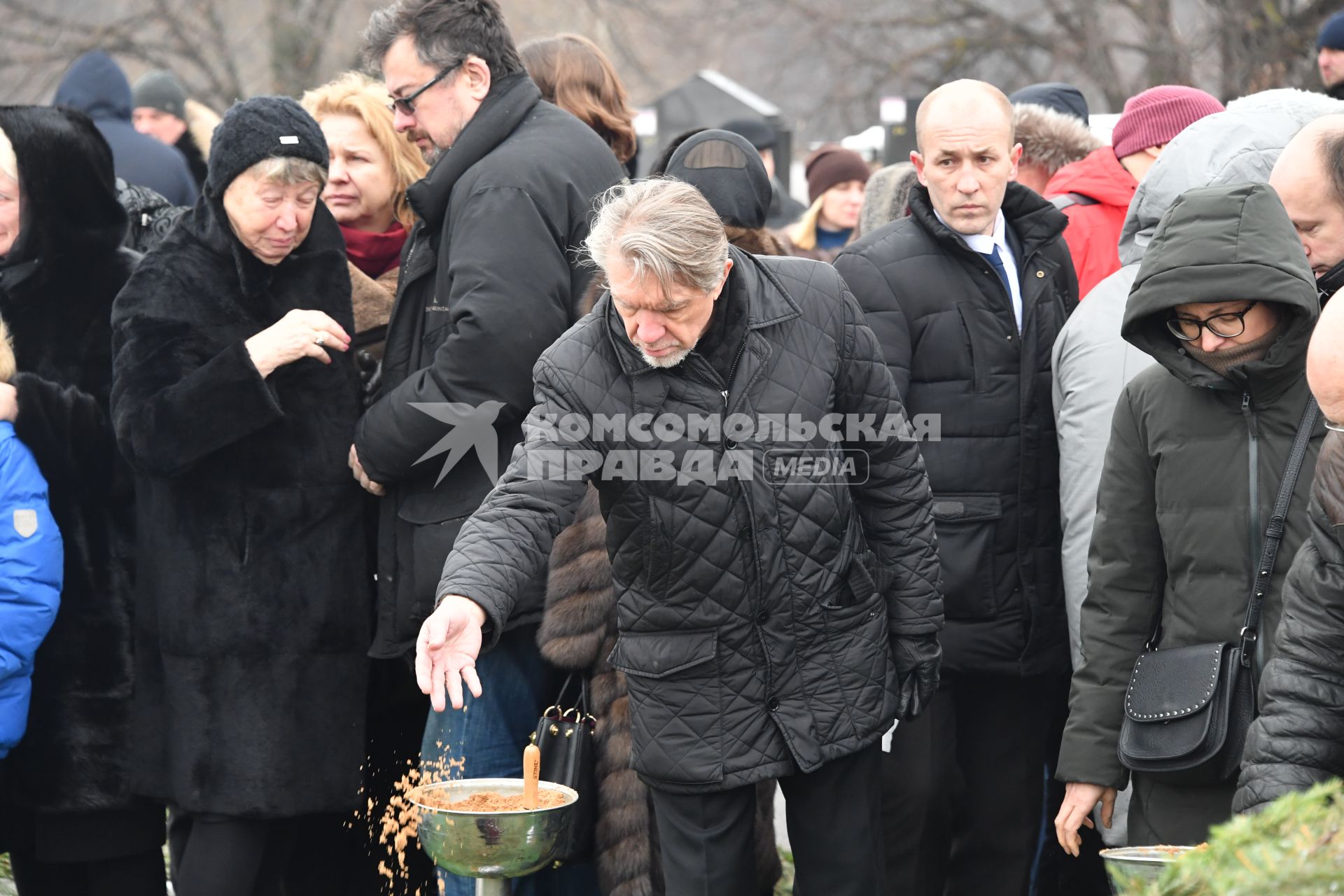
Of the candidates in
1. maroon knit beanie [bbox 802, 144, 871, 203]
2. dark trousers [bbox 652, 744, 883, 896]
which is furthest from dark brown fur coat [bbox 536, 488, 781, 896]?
maroon knit beanie [bbox 802, 144, 871, 203]

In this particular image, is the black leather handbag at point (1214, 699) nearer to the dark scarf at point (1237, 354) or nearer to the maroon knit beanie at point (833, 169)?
the dark scarf at point (1237, 354)

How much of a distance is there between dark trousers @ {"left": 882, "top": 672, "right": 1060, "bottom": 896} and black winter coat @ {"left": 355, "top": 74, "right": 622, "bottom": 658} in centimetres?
111

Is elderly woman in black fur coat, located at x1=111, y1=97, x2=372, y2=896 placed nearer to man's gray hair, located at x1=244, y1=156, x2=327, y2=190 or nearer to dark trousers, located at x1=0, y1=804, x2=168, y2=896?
man's gray hair, located at x1=244, y1=156, x2=327, y2=190

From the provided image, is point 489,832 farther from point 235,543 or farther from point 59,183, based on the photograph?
point 59,183

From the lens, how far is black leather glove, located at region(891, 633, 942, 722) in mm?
3518

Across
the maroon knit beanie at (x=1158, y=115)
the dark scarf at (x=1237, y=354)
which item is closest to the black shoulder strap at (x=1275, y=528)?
the dark scarf at (x=1237, y=354)

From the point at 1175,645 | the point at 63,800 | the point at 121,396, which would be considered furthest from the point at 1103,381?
the point at 63,800

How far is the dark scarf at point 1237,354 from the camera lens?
308 cm

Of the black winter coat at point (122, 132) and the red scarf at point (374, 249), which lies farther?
the black winter coat at point (122, 132)

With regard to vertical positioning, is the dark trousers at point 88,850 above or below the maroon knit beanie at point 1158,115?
below

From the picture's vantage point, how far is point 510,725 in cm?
404

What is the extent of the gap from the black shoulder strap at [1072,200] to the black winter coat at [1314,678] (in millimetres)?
2489

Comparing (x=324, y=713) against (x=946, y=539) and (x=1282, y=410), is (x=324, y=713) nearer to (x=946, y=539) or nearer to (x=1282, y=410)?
(x=946, y=539)

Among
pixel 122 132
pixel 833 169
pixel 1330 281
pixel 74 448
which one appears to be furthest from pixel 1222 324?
pixel 833 169
